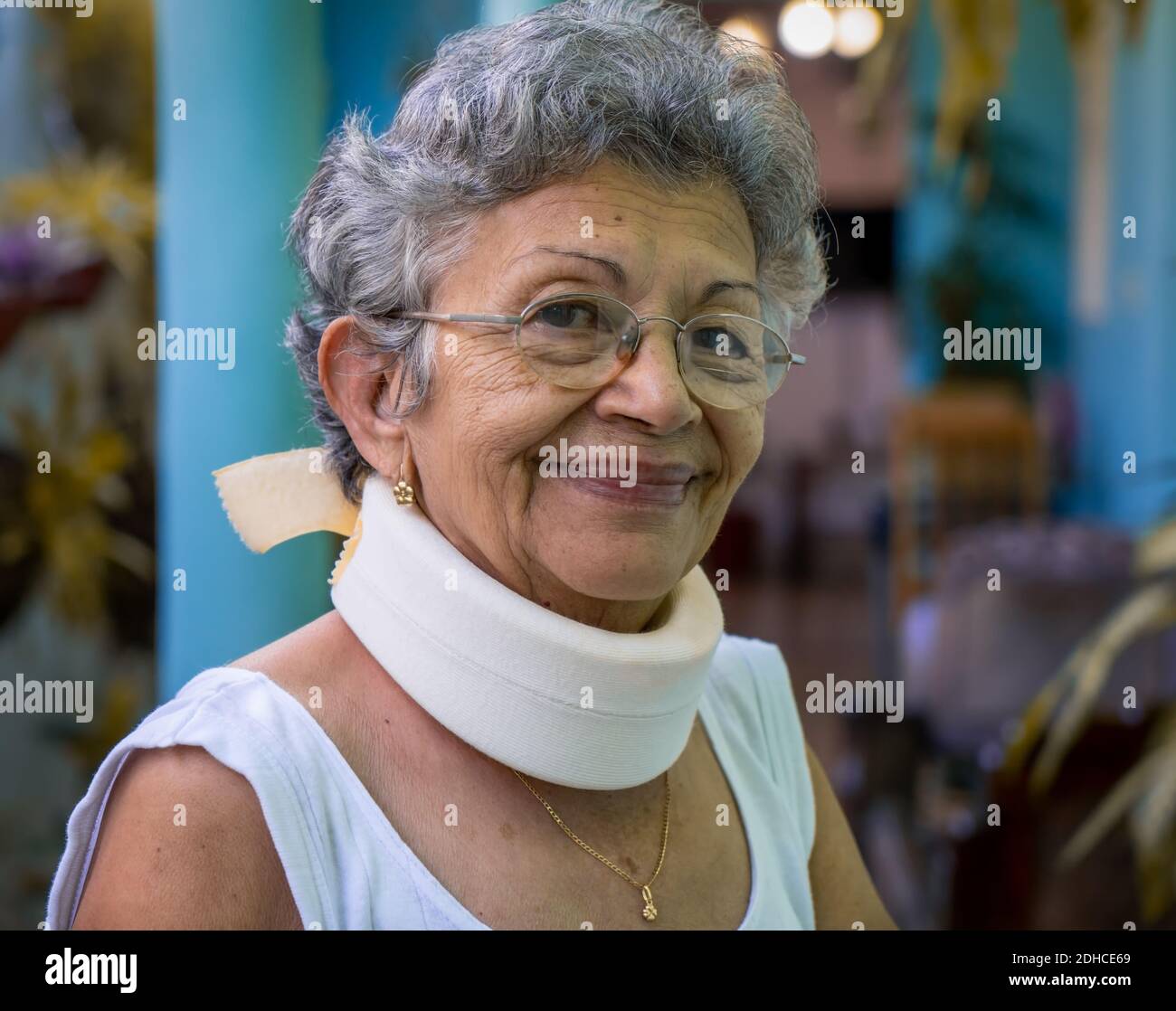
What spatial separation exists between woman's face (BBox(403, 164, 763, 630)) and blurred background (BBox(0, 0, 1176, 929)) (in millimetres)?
238

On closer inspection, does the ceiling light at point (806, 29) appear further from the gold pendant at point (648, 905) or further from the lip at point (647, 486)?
the gold pendant at point (648, 905)

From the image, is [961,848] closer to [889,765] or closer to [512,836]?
[889,765]

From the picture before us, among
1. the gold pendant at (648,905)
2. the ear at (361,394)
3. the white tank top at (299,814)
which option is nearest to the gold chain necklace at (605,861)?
the gold pendant at (648,905)

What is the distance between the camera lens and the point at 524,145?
102cm

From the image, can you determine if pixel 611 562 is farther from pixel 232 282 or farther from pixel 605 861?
pixel 232 282

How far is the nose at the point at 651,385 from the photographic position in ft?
3.44

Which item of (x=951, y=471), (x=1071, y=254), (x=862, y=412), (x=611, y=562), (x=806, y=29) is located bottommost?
(x=611, y=562)

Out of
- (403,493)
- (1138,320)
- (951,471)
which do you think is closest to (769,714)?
(403,493)

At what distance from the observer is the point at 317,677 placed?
1.09 metres

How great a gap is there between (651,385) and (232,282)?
580 millimetres

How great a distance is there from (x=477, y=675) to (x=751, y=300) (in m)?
0.44
